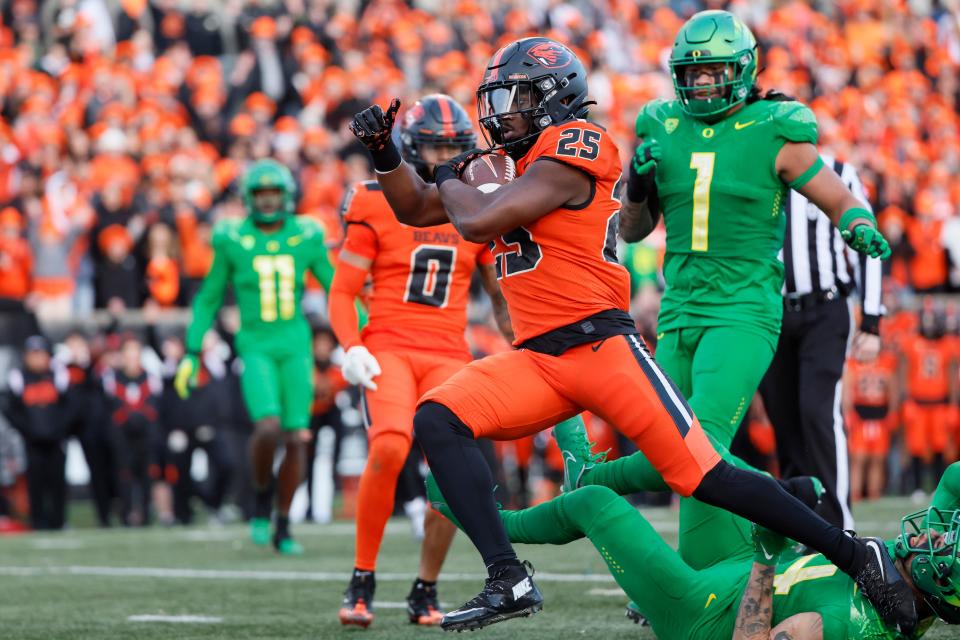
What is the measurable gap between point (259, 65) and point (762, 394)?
11.2m

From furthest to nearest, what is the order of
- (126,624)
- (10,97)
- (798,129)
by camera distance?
(10,97) → (126,624) → (798,129)

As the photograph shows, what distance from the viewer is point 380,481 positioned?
6.06 m

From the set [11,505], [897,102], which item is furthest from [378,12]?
[11,505]

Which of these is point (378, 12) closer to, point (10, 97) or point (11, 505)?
point (10, 97)

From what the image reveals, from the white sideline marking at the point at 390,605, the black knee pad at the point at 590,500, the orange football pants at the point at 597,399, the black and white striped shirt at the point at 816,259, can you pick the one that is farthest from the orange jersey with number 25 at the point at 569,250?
the black and white striped shirt at the point at 816,259

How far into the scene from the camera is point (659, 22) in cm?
2242

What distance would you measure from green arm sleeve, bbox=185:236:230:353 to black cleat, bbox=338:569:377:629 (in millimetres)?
3515

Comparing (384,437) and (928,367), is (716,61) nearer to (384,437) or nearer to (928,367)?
(384,437)

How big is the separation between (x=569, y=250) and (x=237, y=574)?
12.5 ft

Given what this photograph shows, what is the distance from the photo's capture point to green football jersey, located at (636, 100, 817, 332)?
536 cm

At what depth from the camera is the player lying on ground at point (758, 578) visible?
3.99 m

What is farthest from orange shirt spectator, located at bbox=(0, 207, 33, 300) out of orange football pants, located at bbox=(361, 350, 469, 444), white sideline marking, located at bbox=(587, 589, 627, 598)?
white sideline marking, located at bbox=(587, 589, 627, 598)

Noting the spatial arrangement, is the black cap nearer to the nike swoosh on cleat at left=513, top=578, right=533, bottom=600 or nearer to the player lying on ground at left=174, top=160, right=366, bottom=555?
the player lying on ground at left=174, top=160, right=366, bottom=555

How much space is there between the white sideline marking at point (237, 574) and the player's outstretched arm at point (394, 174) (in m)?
2.62
